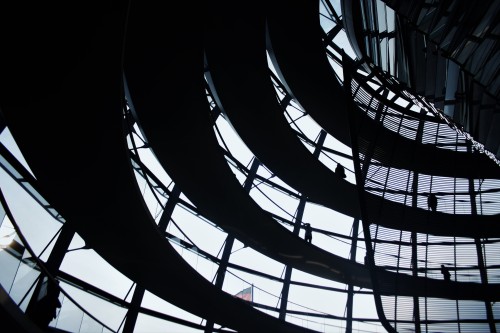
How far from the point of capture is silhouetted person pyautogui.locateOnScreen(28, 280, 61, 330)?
10516 millimetres

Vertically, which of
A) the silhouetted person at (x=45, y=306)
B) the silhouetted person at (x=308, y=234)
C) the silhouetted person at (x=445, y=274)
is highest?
the silhouetted person at (x=308, y=234)

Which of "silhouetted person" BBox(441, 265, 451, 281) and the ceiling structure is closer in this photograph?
the ceiling structure

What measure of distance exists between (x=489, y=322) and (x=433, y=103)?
10.3m

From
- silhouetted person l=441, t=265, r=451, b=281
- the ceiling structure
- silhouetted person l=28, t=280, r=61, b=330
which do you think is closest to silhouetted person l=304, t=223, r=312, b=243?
the ceiling structure

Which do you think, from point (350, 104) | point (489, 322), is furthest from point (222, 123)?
point (489, 322)

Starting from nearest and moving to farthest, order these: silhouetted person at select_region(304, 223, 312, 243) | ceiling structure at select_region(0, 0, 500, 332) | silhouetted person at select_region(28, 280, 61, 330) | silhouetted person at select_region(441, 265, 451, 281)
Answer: ceiling structure at select_region(0, 0, 500, 332)
silhouetted person at select_region(28, 280, 61, 330)
silhouetted person at select_region(441, 265, 451, 281)
silhouetted person at select_region(304, 223, 312, 243)

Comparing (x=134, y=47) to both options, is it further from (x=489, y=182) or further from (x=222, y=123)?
(x=489, y=182)

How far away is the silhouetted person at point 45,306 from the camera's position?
10.5 metres

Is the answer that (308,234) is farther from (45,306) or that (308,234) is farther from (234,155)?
(45,306)

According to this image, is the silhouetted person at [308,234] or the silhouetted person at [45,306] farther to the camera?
the silhouetted person at [308,234]

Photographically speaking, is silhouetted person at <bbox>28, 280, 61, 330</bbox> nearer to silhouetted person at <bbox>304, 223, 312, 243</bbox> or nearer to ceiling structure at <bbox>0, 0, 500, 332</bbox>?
ceiling structure at <bbox>0, 0, 500, 332</bbox>

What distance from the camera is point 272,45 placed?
58.0ft

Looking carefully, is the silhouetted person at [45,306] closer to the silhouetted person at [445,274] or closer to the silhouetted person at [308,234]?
the silhouetted person at [308,234]

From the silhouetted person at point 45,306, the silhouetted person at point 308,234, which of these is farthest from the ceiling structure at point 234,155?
the silhouetted person at point 308,234
